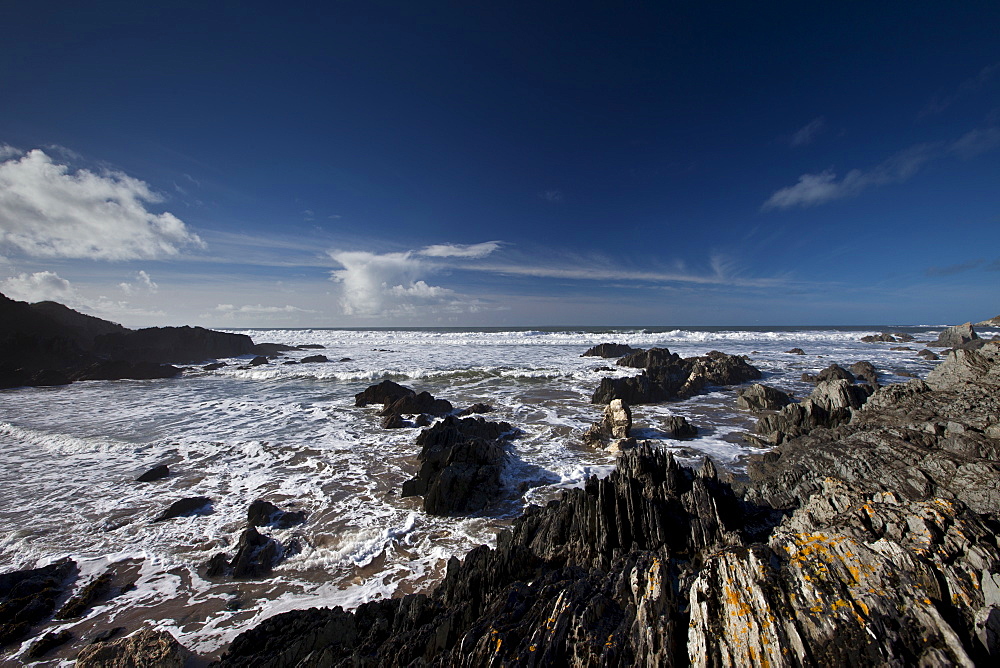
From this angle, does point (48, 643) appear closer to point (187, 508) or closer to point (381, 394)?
point (187, 508)

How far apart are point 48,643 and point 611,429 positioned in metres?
16.5

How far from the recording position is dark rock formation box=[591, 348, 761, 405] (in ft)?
76.9

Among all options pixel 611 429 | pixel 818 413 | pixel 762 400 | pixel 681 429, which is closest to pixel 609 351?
pixel 762 400

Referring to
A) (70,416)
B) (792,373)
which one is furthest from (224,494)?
(792,373)

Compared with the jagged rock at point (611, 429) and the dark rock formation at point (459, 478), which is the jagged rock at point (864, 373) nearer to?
the jagged rock at point (611, 429)

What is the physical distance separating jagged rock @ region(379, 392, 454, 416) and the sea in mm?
1515

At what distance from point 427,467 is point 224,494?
6795mm

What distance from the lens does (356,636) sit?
18.6 ft

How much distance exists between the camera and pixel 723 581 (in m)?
3.97

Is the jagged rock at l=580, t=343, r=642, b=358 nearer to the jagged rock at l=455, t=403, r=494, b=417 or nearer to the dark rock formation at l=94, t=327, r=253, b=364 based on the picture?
the jagged rock at l=455, t=403, r=494, b=417

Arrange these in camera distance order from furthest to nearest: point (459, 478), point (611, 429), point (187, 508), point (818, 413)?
1. point (611, 429)
2. point (818, 413)
3. point (459, 478)
4. point (187, 508)

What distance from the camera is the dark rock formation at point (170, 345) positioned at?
47.1 metres

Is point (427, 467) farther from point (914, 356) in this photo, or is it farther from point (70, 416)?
point (914, 356)

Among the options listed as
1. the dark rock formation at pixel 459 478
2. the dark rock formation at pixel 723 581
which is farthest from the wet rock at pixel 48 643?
the dark rock formation at pixel 459 478
